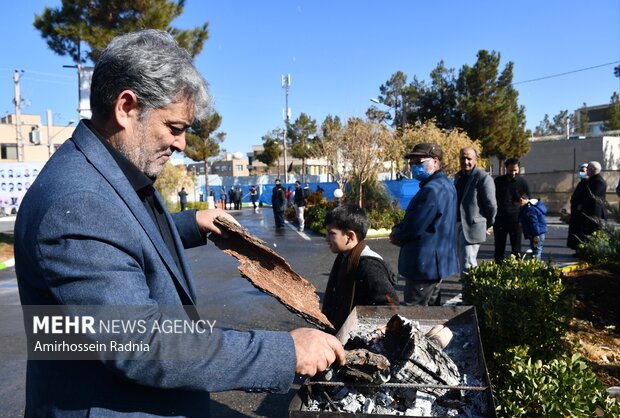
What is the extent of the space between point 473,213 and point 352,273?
2968 mm

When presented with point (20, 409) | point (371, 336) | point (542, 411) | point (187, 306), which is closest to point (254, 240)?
point (187, 306)

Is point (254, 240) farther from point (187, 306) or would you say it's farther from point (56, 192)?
point (56, 192)

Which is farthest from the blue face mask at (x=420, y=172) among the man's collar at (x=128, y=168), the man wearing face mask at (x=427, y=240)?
the man's collar at (x=128, y=168)

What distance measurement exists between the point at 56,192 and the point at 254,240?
89cm

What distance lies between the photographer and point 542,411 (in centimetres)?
223

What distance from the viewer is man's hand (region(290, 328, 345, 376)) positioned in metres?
1.44

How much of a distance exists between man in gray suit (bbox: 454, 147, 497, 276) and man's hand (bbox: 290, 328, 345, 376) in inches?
175

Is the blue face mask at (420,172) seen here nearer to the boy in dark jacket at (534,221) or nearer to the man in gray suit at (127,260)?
the man in gray suit at (127,260)

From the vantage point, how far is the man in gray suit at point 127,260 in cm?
124

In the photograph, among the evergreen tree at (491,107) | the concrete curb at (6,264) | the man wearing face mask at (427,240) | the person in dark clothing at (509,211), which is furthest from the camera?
the evergreen tree at (491,107)

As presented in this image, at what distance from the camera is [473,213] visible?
5.73 metres

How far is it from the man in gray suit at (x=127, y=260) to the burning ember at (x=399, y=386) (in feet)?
1.12

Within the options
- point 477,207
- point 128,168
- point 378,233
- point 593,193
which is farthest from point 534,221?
point 128,168

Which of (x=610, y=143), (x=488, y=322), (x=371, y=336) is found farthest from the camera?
(x=610, y=143)
